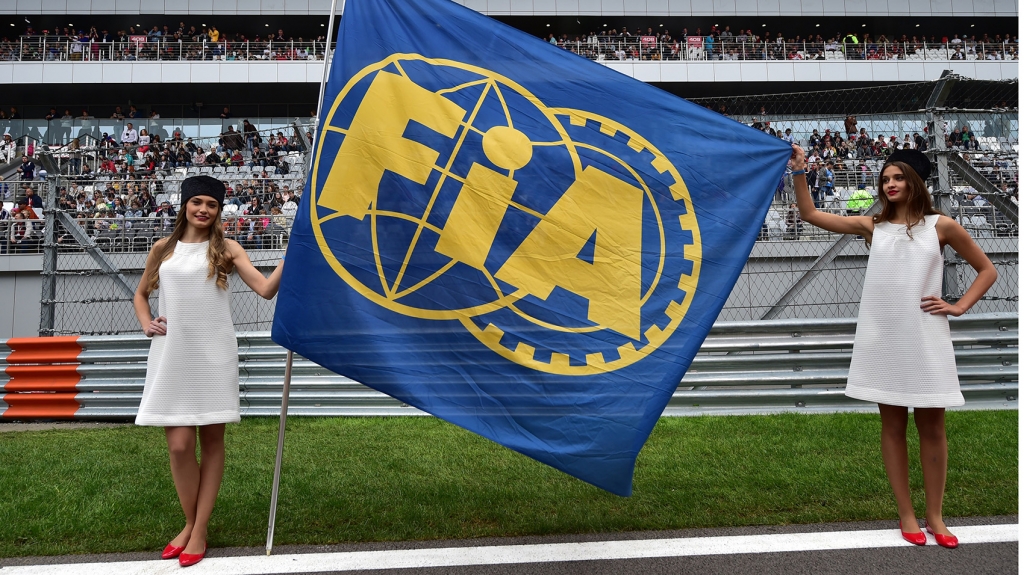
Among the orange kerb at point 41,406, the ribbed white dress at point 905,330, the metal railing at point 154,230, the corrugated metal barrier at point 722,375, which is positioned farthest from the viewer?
the metal railing at point 154,230

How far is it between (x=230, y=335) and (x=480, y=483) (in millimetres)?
1686

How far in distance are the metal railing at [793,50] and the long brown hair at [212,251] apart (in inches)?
912

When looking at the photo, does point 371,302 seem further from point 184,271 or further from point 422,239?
point 184,271

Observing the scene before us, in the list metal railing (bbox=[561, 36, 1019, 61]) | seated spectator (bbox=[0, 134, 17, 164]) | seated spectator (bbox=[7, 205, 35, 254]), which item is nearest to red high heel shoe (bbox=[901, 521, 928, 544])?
seated spectator (bbox=[7, 205, 35, 254])

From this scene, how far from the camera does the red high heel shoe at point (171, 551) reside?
116 inches

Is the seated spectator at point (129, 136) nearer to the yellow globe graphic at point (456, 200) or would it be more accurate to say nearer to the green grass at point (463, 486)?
the green grass at point (463, 486)

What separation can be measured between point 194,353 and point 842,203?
702 cm

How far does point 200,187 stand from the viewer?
3.12 m

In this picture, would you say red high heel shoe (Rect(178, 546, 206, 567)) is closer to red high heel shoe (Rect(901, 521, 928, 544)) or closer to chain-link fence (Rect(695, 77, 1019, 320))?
red high heel shoe (Rect(901, 521, 928, 544))

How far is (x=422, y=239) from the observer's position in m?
3.01

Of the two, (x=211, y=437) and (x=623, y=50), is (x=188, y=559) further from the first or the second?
(x=623, y=50)

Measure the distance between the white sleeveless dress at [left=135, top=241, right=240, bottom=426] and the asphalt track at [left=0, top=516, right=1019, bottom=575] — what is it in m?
0.60

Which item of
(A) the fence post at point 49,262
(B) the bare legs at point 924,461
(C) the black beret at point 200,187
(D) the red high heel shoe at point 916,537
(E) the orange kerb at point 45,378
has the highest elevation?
(C) the black beret at point 200,187

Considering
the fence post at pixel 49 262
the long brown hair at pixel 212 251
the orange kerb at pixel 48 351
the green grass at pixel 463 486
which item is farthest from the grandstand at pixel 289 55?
the long brown hair at pixel 212 251
